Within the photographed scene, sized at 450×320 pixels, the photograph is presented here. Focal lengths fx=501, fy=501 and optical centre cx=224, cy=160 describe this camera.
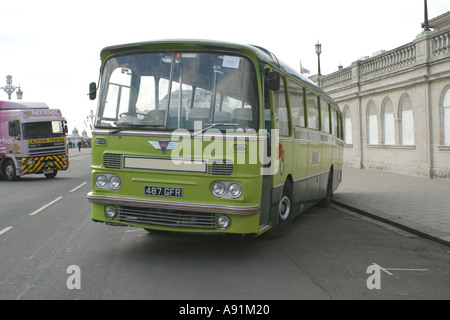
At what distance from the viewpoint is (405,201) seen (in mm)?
12148

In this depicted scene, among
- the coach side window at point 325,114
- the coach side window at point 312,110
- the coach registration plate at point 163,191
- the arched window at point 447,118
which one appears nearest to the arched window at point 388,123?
the arched window at point 447,118

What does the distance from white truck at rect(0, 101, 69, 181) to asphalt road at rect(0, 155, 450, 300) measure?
1295 cm

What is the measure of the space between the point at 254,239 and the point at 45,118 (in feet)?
55.7

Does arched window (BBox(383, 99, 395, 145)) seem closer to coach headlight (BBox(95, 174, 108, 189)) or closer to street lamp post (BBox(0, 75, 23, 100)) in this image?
coach headlight (BBox(95, 174, 108, 189))

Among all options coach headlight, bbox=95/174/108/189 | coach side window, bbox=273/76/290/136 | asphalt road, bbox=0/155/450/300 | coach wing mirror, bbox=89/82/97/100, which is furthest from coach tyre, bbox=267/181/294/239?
coach wing mirror, bbox=89/82/97/100

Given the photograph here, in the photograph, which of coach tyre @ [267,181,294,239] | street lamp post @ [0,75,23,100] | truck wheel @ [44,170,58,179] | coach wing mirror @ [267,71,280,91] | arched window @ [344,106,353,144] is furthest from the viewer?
street lamp post @ [0,75,23,100]

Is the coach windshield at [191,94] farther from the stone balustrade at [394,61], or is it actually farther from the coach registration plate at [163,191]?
the stone balustrade at [394,61]

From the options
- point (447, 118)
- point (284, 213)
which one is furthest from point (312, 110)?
point (447, 118)

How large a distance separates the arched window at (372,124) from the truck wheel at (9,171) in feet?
53.5

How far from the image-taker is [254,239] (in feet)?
25.1

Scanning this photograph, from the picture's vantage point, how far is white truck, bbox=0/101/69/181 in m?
21.4

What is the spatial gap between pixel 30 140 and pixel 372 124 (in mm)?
15436
